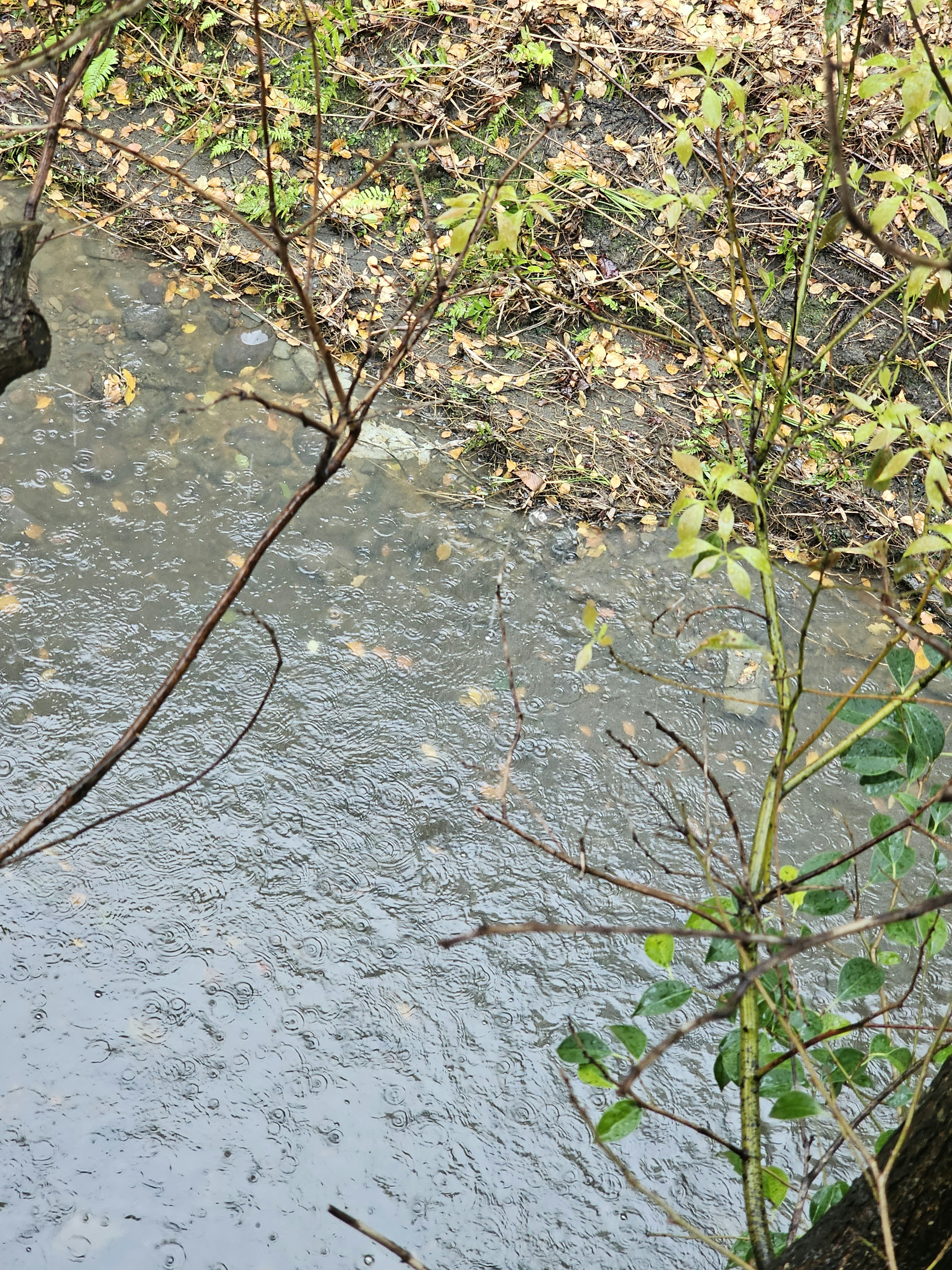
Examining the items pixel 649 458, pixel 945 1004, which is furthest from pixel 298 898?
pixel 649 458

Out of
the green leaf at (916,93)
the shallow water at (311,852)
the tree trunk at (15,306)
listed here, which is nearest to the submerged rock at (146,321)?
the shallow water at (311,852)

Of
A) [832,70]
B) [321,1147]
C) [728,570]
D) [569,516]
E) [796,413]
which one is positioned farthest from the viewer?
[796,413]

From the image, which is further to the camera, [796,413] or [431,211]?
[431,211]

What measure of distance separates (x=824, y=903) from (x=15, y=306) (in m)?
1.55

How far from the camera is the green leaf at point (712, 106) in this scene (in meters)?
1.57

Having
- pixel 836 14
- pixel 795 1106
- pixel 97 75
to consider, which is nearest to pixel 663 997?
pixel 795 1106

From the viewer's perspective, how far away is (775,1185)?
141cm

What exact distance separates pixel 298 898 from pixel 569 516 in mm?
2029

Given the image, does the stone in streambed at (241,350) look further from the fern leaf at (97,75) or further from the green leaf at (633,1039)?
the green leaf at (633,1039)

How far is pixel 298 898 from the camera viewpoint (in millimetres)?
2828

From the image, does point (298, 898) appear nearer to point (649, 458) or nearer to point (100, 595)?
point (100, 595)

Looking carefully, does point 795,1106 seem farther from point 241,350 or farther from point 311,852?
point 241,350

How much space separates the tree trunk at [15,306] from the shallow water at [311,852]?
1710 mm

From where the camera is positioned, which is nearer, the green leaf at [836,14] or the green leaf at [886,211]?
the green leaf at [886,211]
